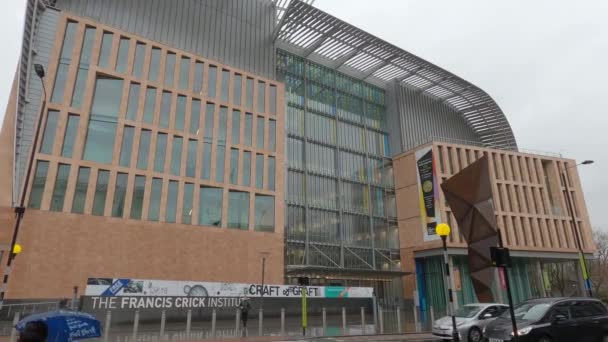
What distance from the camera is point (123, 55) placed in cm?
3575

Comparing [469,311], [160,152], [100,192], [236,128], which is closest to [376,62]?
[236,128]

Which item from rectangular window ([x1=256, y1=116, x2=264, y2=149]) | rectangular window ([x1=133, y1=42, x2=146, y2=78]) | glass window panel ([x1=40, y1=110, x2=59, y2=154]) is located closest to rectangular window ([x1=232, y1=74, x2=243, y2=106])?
rectangular window ([x1=256, y1=116, x2=264, y2=149])

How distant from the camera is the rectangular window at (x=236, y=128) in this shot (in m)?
40.2

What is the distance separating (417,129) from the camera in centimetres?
5669

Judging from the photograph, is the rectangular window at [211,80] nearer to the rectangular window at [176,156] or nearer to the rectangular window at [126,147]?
the rectangular window at [176,156]

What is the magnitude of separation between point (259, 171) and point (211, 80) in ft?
33.3

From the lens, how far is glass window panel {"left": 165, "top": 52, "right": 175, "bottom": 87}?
124 ft

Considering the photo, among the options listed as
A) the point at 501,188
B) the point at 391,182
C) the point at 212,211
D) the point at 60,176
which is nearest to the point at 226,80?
the point at 212,211

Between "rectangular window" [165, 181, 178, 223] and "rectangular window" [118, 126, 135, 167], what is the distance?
3.98 m

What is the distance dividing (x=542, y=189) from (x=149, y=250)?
4599cm

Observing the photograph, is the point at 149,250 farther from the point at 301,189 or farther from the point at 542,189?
the point at 542,189

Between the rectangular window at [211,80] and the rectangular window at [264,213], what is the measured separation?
10974 mm

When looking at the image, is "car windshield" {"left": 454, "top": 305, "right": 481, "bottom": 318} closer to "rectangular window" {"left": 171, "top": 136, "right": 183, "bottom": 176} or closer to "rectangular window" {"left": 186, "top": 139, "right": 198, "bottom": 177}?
"rectangular window" {"left": 186, "top": 139, "right": 198, "bottom": 177}

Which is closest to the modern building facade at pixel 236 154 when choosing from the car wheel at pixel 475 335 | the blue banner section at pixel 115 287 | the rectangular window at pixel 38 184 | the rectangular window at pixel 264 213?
the rectangular window at pixel 38 184
